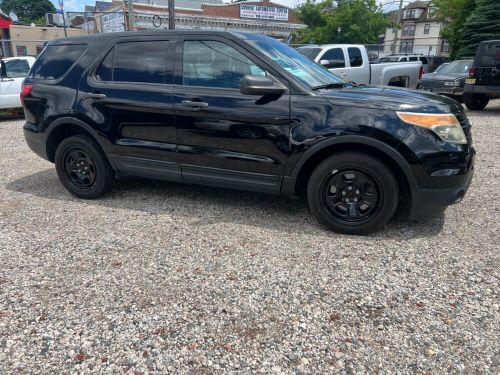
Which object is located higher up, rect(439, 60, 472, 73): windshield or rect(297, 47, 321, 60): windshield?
rect(297, 47, 321, 60): windshield

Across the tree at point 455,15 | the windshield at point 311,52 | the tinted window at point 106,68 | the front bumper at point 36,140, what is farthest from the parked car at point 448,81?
the tree at point 455,15

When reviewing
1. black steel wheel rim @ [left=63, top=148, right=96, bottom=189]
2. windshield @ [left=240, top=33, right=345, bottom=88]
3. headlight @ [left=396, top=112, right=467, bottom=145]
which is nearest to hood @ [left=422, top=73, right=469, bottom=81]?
windshield @ [left=240, top=33, right=345, bottom=88]

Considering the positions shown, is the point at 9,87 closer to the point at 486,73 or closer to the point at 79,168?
the point at 79,168

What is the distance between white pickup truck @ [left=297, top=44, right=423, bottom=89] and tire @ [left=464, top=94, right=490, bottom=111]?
1.69 meters

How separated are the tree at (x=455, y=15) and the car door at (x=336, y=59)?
19.0 meters

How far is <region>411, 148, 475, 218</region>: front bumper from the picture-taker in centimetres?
325

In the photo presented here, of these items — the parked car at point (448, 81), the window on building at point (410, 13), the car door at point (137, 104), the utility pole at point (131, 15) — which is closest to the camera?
the car door at point (137, 104)

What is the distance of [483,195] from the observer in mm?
4582

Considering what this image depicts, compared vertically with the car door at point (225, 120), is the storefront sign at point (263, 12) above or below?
above

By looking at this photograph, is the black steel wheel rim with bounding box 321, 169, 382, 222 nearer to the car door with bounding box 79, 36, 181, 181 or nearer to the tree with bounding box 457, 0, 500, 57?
the car door with bounding box 79, 36, 181, 181

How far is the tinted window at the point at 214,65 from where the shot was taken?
12.3 ft

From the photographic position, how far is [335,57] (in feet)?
35.0

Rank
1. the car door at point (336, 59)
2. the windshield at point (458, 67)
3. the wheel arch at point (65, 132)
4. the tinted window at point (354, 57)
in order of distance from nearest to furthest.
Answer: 1. the wheel arch at point (65, 132)
2. the car door at point (336, 59)
3. the tinted window at point (354, 57)
4. the windshield at point (458, 67)

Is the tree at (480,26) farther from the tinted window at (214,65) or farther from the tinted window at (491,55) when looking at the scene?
the tinted window at (214,65)
